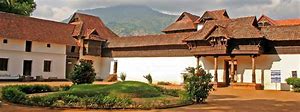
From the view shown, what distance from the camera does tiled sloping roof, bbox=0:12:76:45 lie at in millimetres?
28697

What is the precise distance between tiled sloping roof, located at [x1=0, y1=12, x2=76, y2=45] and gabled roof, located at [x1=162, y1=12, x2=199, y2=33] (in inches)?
462

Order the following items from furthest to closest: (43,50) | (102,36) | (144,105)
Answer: (102,36), (43,50), (144,105)

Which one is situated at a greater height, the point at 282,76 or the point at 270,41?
the point at 270,41

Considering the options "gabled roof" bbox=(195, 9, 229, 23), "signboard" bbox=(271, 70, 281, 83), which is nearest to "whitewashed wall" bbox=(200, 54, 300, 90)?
"signboard" bbox=(271, 70, 281, 83)

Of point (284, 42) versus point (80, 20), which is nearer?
point (284, 42)

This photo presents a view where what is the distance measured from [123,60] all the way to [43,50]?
7.66 metres

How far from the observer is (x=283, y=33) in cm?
2373

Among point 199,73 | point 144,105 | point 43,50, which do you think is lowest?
point 144,105

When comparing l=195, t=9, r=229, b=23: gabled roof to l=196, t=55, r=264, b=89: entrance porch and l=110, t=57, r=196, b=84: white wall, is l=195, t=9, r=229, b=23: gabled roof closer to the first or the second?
l=110, t=57, r=196, b=84: white wall

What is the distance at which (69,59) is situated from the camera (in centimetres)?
3434

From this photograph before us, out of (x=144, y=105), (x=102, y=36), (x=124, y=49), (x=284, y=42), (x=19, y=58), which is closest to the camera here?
(x=144, y=105)

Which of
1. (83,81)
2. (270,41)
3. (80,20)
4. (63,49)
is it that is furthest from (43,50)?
(270,41)

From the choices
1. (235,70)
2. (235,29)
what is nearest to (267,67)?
(235,70)

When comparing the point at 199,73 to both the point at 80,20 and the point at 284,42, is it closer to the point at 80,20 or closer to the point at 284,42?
the point at 284,42
